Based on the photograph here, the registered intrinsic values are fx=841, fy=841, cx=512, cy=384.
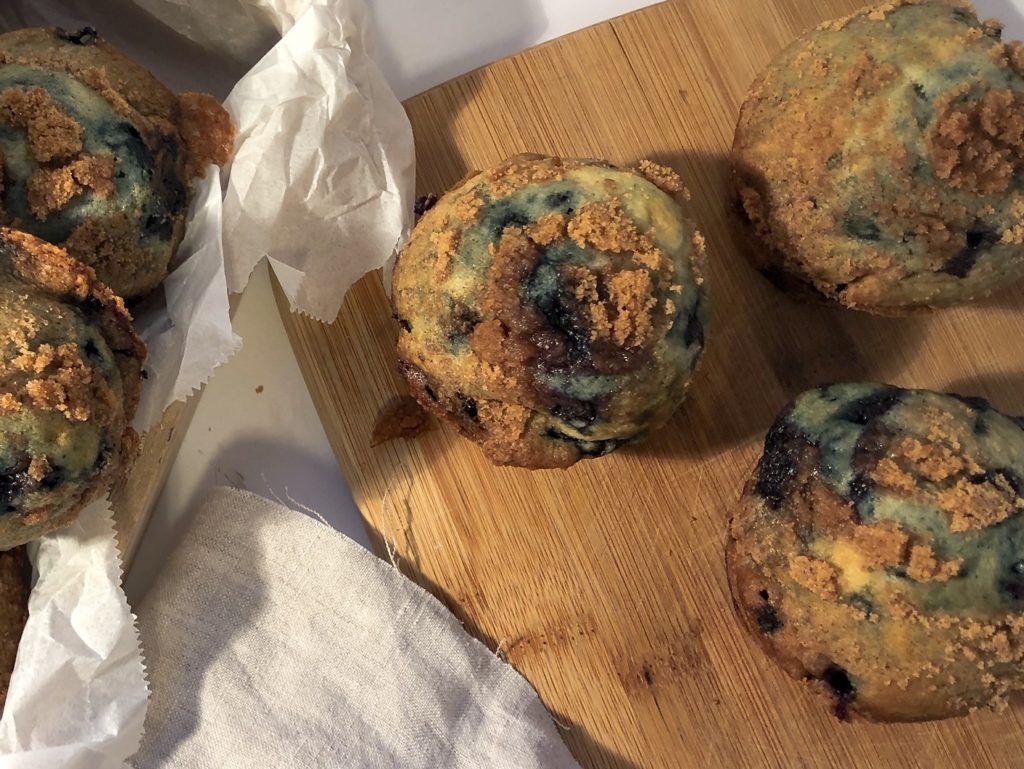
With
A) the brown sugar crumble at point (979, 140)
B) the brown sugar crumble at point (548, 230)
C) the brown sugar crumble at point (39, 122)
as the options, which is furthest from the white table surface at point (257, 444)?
the brown sugar crumble at point (979, 140)

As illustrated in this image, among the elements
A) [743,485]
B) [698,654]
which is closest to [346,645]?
[698,654]

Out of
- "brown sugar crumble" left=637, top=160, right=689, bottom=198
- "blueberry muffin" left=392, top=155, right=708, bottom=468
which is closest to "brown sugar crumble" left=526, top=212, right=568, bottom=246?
"blueberry muffin" left=392, top=155, right=708, bottom=468

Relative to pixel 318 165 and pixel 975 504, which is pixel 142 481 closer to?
pixel 318 165

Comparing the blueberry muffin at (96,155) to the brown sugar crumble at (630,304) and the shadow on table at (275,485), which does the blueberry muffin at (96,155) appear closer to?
the shadow on table at (275,485)

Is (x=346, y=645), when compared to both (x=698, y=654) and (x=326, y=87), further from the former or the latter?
(x=326, y=87)

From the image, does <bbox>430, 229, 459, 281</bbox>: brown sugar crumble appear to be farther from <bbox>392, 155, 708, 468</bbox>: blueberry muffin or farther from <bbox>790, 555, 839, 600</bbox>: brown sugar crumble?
<bbox>790, 555, 839, 600</bbox>: brown sugar crumble

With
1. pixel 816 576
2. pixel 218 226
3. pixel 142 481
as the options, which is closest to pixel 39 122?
pixel 218 226
